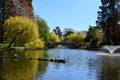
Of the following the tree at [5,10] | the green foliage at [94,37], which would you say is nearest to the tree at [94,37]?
the green foliage at [94,37]

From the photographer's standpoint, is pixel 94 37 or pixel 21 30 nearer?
pixel 21 30

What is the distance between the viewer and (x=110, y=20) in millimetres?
93750

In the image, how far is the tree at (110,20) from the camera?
93188mm

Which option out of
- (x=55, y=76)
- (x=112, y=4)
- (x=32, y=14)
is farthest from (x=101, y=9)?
(x=55, y=76)

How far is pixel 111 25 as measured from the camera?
306 ft

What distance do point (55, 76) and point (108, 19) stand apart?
64.7 m

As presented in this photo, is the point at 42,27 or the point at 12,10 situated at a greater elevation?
the point at 12,10

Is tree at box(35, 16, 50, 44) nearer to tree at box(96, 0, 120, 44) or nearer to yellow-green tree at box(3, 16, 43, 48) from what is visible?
tree at box(96, 0, 120, 44)

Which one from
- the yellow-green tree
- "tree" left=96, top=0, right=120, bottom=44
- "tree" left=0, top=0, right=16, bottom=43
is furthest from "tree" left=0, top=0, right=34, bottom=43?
"tree" left=96, top=0, right=120, bottom=44

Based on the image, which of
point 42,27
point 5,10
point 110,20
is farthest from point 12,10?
point 110,20

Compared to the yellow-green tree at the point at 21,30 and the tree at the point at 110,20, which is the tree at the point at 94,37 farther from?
the yellow-green tree at the point at 21,30

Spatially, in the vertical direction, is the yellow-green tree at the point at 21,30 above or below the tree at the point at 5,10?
below

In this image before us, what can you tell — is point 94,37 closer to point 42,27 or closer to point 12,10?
point 42,27

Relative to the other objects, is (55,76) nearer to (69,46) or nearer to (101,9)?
(101,9)
